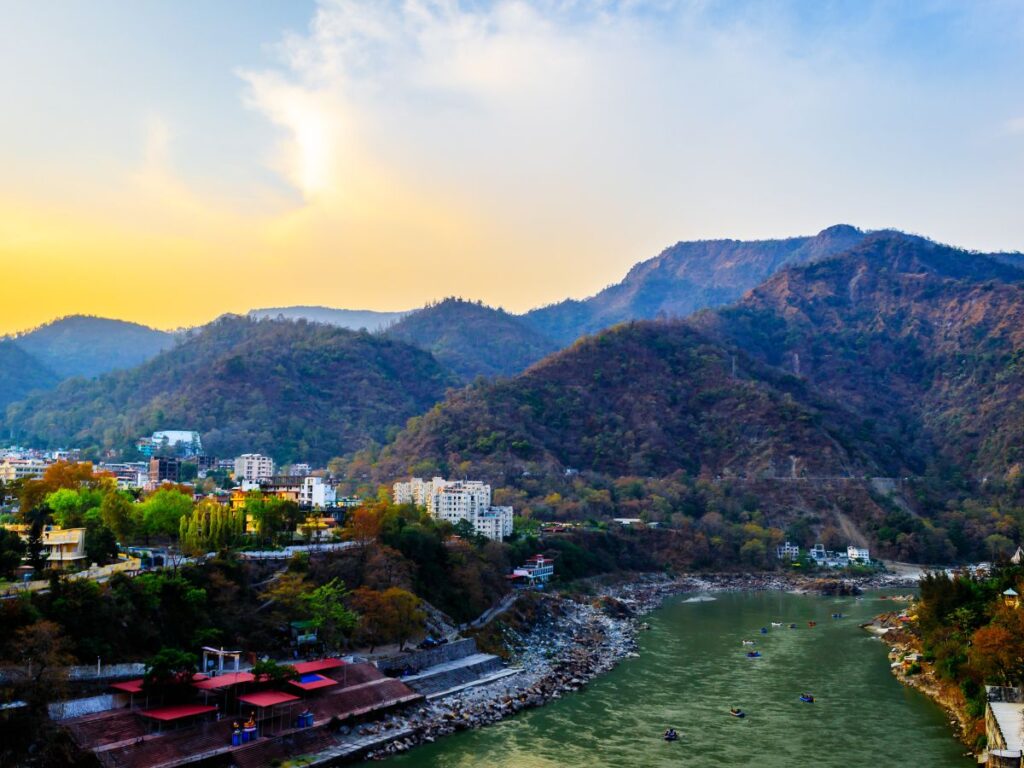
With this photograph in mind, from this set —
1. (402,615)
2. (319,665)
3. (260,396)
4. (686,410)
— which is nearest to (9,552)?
(319,665)

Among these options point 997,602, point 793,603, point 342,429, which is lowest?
point 793,603

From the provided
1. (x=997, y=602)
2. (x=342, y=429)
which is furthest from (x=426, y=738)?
(x=342, y=429)

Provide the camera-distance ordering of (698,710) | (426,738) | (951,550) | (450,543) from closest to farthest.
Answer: (426,738) → (698,710) → (450,543) → (951,550)

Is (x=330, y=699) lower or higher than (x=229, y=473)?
lower

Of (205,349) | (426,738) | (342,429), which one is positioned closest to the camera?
(426,738)

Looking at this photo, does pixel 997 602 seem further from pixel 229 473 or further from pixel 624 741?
pixel 229 473

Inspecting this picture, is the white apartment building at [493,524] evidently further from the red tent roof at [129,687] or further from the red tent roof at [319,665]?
the red tent roof at [129,687]

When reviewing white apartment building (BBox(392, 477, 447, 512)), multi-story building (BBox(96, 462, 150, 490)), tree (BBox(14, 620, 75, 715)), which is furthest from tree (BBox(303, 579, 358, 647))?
multi-story building (BBox(96, 462, 150, 490))

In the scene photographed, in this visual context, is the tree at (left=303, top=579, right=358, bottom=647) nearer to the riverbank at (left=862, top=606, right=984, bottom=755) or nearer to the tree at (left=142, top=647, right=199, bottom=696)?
the tree at (left=142, top=647, right=199, bottom=696)

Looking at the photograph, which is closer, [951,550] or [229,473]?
[951,550]
